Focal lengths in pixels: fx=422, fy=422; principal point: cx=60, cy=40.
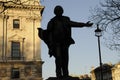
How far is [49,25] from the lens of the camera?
11414 millimetres

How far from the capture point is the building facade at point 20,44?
59.0m

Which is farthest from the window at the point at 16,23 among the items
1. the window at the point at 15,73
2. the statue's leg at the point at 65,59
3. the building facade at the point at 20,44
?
the statue's leg at the point at 65,59

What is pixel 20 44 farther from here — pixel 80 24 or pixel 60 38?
pixel 80 24

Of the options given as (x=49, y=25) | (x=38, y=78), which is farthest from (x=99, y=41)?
(x=38, y=78)

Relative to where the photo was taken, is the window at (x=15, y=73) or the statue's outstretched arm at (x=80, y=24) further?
the window at (x=15, y=73)

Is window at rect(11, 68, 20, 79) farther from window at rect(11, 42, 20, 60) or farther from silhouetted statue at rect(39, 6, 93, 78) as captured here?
silhouetted statue at rect(39, 6, 93, 78)

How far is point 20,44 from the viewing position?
199ft

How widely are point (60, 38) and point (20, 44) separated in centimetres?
4978

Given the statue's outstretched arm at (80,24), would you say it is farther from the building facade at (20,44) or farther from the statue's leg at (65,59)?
the building facade at (20,44)

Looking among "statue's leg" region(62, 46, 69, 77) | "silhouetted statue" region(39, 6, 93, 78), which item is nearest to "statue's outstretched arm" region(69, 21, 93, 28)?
"silhouetted statue" region(39, 6, 93, 78)

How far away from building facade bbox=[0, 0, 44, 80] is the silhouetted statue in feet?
155

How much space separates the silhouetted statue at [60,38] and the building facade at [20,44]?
47.1 metres

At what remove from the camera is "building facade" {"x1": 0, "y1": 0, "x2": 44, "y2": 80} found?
59.0 m

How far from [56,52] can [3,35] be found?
166 feet
